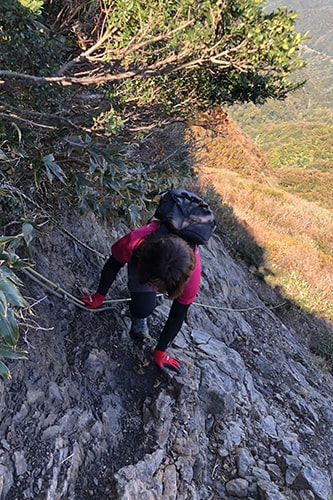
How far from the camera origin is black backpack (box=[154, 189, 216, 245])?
2.12 m

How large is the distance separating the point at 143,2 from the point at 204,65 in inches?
30.9

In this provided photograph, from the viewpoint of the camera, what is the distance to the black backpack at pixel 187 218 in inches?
83.6

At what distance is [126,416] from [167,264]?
1.03 meters

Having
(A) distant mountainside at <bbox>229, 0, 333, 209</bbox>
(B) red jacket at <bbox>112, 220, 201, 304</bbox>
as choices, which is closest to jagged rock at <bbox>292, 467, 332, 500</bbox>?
(B) red jacket at <bbox>112, 220, 201, 304</bbox>

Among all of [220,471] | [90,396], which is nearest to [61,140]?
[90,396]

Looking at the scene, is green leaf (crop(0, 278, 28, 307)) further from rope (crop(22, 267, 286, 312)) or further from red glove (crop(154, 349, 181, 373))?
red glove (crop(154, 349, 181, 373))

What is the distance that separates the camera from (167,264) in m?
1.78

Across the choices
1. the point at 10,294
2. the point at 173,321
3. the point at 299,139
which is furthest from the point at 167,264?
the point at 299,139

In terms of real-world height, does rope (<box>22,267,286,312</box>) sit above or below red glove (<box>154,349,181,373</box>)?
above

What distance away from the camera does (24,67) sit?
9.82ft

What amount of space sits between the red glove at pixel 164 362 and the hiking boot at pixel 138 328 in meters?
0.19

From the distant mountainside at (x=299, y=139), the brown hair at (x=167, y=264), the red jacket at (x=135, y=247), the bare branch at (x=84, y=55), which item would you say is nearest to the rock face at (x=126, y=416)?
the red jacket at (x=135, y=247)

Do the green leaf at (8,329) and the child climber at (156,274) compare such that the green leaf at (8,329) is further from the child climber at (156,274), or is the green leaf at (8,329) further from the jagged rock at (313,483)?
the jagged rock at (313,483)

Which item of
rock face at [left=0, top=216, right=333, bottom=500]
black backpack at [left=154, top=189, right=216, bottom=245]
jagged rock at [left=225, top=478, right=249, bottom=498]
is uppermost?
Result: black backpack at [left=154, top=189, right=216, bottom=245]
